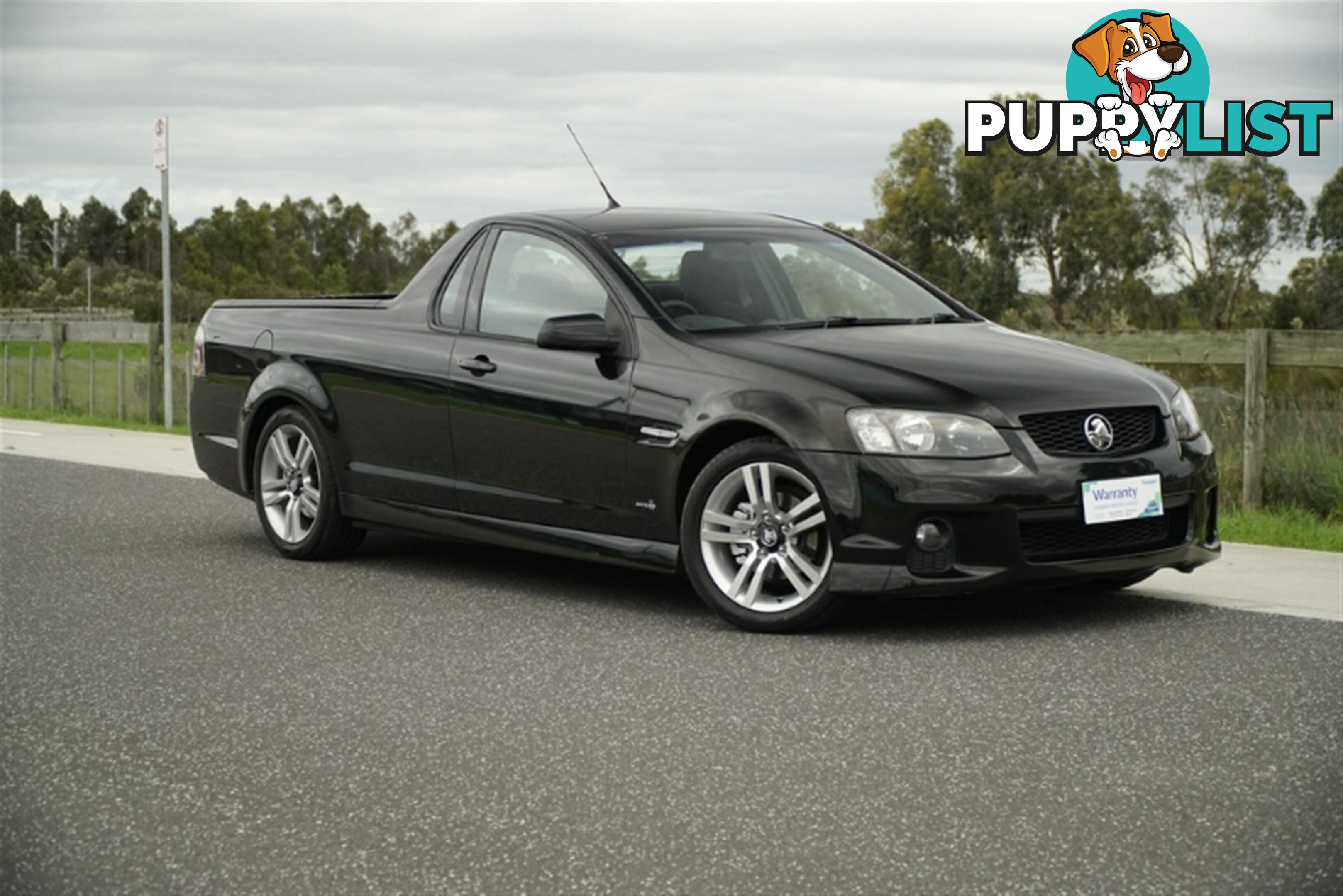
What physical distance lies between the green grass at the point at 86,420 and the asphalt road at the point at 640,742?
10344mm

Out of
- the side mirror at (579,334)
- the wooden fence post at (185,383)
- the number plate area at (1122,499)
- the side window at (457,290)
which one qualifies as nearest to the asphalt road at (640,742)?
the number plate area at (1122,499)

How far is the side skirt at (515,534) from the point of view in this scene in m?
7.73

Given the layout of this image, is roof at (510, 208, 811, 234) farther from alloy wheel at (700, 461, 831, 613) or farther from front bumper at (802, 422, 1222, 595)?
front bumper at (802, 422, 1222, 595)

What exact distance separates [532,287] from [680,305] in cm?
79

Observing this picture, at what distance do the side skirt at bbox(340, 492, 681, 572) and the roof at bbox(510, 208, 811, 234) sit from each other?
1.32 metres

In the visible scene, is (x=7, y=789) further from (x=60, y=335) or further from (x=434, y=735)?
Result: (x=60, y=335)

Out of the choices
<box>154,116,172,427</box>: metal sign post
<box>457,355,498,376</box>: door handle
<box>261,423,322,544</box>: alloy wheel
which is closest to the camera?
<box>457,355,498,376</box>: door handle

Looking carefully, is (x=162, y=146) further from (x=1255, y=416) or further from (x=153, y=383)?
(x=1255, y=416)

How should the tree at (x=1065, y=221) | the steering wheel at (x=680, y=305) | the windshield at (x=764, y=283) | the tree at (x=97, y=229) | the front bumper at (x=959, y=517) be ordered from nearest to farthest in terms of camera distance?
the front bumper at (x=959, y=517) < the steering wheel at (x=680, y=305) < the windshield at (x=764, y=283) < the tree at (x=1065, y=221) < the tree at (x=97, y=229)

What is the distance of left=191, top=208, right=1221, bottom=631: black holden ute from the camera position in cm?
706

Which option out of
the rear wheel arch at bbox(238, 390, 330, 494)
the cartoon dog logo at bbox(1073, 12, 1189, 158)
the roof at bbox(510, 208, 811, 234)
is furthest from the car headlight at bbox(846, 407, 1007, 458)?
the cartoon dog logo at bbox(1073, 12, 1189, 158)

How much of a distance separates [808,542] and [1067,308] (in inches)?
2524

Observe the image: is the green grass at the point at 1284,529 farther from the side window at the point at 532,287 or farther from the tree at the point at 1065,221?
the tree at the point at 1065,221

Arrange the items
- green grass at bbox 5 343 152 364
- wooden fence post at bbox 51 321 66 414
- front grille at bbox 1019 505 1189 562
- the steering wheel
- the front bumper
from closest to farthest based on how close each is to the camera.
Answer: the front bumper, front grille at bbox 1019 505 1189 562, the steering wheel, green grass at bbox 5 343 152 364, wooden fence post at bbox 51 321 66 414
